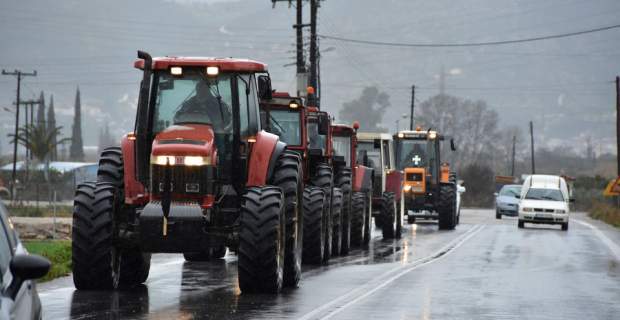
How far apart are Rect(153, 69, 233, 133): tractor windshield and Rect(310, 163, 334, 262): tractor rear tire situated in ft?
22.6

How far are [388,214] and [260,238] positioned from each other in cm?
1845

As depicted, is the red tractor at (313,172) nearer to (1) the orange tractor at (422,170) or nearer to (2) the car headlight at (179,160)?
(2) the car headlight at (179,160)

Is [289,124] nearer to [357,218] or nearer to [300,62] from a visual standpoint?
[357,218]

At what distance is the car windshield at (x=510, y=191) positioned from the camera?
215 feet

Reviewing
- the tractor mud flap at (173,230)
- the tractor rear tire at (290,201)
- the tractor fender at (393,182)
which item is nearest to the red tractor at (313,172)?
the tractor rear tire at (290,201)

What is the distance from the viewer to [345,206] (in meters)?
28.1

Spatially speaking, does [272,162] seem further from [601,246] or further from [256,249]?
[601,246]

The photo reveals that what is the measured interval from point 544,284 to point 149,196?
20.8ft

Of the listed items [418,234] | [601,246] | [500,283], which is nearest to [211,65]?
[500,283]

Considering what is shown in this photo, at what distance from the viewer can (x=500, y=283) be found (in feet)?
63.9

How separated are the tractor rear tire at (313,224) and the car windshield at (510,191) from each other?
43.2 metres

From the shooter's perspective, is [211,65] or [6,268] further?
[211,65]

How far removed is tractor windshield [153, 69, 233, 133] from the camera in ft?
56.4

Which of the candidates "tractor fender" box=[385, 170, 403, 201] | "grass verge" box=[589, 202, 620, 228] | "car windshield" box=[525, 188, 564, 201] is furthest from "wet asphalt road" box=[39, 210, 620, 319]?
"grass verge" box=[589, 202, 620, 228]
